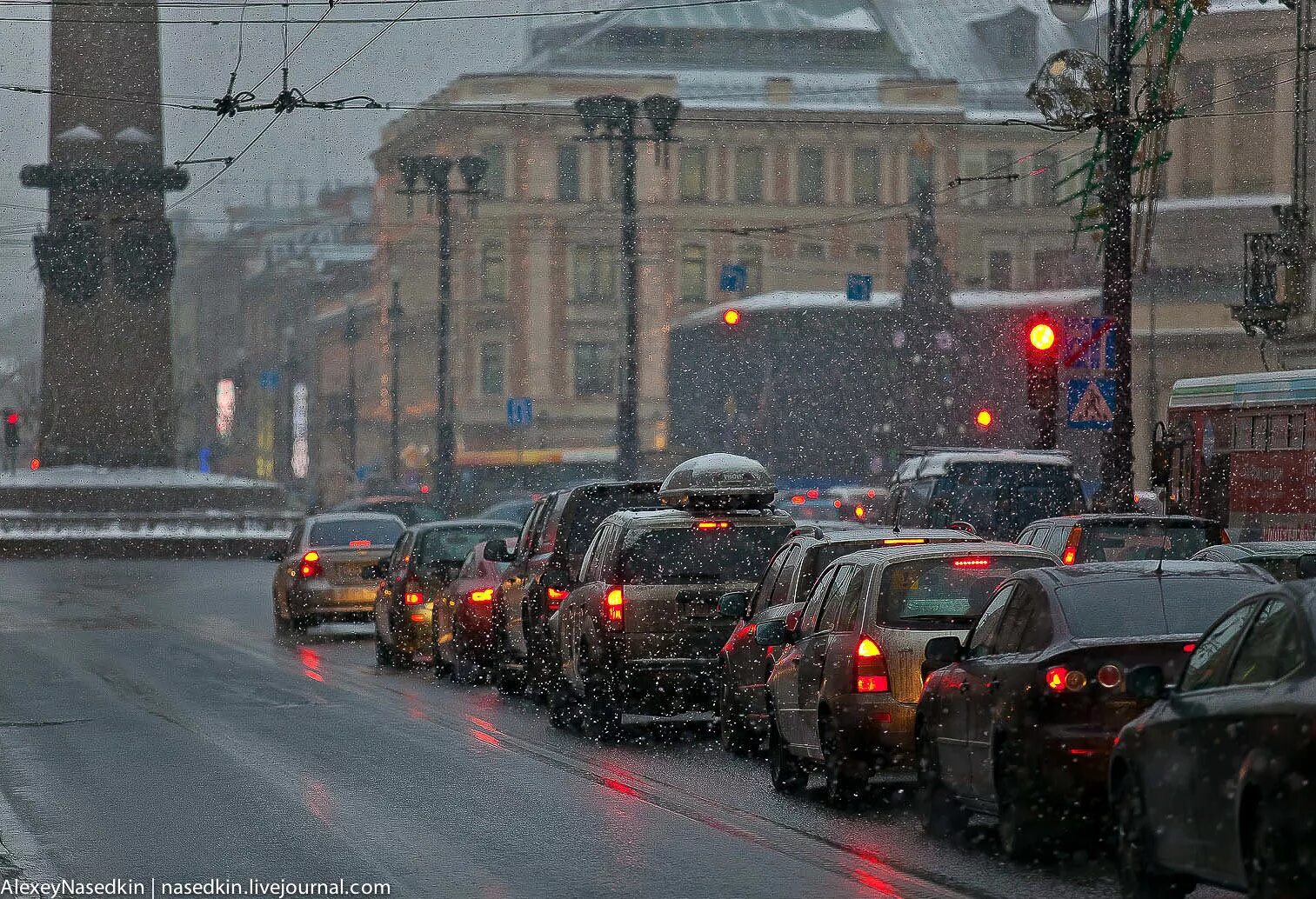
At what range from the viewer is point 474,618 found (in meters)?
24.1

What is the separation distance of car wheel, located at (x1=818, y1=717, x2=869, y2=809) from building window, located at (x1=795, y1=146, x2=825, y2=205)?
93321 mm

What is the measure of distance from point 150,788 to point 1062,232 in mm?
92923

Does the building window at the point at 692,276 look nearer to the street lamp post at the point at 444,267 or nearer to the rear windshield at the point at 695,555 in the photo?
the street lamp post at the point at 444,267

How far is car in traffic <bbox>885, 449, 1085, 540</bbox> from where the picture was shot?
29.8 m

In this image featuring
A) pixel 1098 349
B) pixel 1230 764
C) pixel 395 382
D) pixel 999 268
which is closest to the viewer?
pixel 1230 764

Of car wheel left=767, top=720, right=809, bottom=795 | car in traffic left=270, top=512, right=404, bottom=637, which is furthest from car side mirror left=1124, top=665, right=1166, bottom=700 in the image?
car in traffic left=270, top=512, right=404, bottom=637

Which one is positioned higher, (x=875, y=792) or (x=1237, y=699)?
(x=1237, y=699)

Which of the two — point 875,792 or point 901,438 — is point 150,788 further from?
point 901,438

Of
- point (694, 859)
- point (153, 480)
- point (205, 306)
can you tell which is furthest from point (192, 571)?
point (205, 306)

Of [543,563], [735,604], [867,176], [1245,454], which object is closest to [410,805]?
[735,604]

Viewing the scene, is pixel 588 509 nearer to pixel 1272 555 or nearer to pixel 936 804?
pixel 1272 555

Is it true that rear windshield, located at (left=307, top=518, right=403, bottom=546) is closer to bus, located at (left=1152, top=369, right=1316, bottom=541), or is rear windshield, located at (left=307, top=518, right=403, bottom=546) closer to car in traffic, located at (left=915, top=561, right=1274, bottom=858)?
bus, located at (left=1152, top=369, right=1316, bottom=541)

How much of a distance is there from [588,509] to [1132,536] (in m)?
5.12

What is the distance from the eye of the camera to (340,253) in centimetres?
14038
